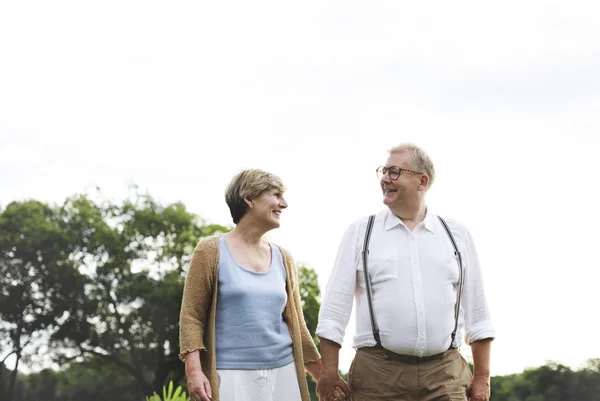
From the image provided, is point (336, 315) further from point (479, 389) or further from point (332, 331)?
point (479, 389)

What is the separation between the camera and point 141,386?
22.8 meters

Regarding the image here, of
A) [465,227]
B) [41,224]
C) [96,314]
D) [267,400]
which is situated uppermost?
[41,224]

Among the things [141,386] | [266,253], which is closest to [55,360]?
[141,386]

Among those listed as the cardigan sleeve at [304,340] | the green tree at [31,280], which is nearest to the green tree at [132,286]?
the green tree at [31,280]

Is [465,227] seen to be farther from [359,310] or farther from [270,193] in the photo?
[270,193]

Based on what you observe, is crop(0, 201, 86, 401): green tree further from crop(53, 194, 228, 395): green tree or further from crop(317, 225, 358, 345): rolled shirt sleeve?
crop(317, 225, 358, 345): rolled shirt sleeve

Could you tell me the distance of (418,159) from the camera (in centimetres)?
446

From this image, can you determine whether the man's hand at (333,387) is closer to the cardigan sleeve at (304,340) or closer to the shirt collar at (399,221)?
the cardigan sleeve at (304,340)

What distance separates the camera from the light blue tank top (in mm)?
4141

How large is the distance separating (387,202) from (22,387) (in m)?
20.4

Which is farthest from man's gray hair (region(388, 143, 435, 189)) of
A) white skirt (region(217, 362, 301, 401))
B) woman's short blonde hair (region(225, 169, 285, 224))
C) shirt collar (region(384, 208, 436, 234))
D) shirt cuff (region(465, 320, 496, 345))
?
white skirt (region(217, 362, 301, 401))

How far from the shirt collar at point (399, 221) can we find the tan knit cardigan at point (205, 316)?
26.3 inches

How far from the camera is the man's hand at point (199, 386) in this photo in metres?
4.06

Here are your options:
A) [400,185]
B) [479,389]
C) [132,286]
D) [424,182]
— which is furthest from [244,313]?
[132,286]
